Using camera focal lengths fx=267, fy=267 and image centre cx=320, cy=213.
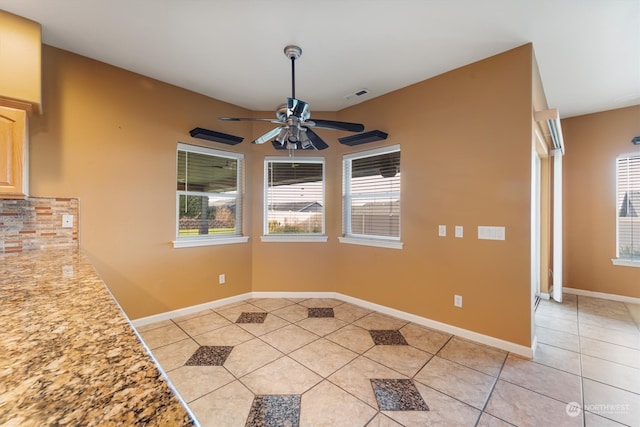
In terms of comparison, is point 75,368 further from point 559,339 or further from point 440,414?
point 559,339

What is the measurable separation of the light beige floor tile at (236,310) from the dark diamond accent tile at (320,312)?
1.99 feet

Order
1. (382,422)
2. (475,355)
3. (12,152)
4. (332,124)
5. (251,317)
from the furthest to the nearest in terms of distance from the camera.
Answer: (251,317) < (475,355) < (332,124) < (12,152) < (382,422)

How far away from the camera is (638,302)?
11.7 feet

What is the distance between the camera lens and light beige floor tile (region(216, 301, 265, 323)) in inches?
124

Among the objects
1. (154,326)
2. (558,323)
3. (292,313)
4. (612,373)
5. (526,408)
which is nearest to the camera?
(526,408)

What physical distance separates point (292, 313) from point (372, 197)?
1766 mm

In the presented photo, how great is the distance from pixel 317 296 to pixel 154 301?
2001 millimetres

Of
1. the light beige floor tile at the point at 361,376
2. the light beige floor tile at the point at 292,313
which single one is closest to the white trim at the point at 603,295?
the light beige floor tile at the point at 361,376

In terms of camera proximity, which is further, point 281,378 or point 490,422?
point 281,378

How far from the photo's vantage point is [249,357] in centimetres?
229

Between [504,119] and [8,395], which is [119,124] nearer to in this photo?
[8,395]

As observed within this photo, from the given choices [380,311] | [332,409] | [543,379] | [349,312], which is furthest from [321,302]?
[543,379]

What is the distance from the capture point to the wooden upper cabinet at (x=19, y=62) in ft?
6.41

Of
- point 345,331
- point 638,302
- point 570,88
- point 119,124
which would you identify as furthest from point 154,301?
point 638,302
